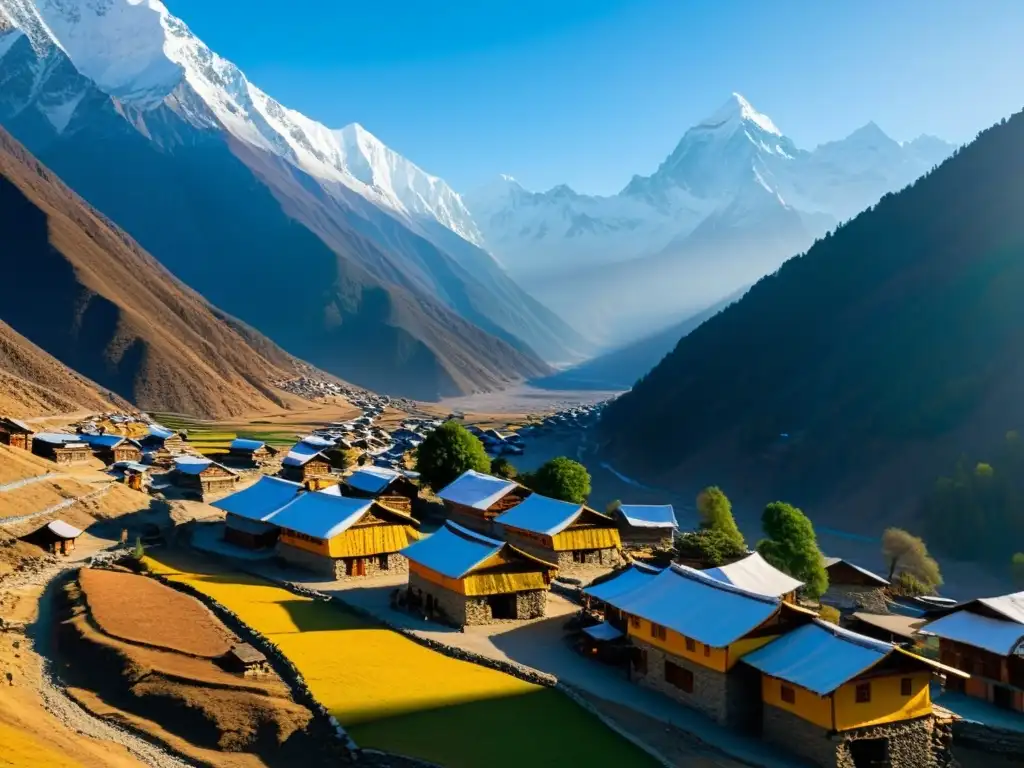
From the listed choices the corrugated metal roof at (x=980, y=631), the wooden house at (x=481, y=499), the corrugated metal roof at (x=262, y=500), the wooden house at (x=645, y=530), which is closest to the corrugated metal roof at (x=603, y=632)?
the corrugated metal roof at (x=980, y=631)

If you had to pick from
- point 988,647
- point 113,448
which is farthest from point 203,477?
point 988,647

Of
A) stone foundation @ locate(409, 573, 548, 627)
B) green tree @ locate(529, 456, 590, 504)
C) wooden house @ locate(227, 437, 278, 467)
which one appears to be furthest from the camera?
wooden house @ locate(227, 437, 278, 467)

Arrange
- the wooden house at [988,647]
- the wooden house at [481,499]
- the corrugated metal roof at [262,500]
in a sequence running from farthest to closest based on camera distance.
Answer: the wooden house at [481,499], the corrugated metal roof at [262,500], the wooden house at [988,647]

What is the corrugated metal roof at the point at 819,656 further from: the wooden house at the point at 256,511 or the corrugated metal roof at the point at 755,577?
the wooden house at the point at 256,511

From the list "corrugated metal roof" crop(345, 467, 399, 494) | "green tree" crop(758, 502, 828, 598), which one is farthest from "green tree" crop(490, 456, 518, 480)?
"green tree" crop(758, 502, 828, 598)

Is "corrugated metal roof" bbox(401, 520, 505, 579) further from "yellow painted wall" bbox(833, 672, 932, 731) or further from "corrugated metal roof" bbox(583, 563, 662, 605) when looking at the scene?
"yellow painted wall" bbox(833, 672, 932, 731)

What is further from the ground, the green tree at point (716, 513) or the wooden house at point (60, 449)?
the wooden house at point (60, 449)
